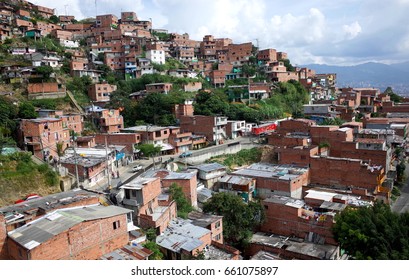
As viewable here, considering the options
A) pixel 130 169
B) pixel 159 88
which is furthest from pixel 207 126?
pixel 130 169

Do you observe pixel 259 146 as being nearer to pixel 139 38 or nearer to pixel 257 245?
pixel 257 245

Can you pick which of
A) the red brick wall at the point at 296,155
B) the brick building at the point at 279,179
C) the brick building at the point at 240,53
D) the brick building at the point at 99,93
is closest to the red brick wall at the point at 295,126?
the red brick wall at the point at 296,155

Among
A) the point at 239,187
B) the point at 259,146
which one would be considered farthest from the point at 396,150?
the point at 239,187

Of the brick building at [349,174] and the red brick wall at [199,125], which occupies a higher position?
the red brick wall at [199,125]

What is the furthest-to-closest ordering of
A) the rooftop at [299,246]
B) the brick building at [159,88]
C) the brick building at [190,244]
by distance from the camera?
the brick building at [159,88], the rooftop at [299,246], the brick building at [190,244]

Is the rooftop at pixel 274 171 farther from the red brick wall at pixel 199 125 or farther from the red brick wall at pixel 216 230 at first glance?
the red brick wall at pixel 199 125
